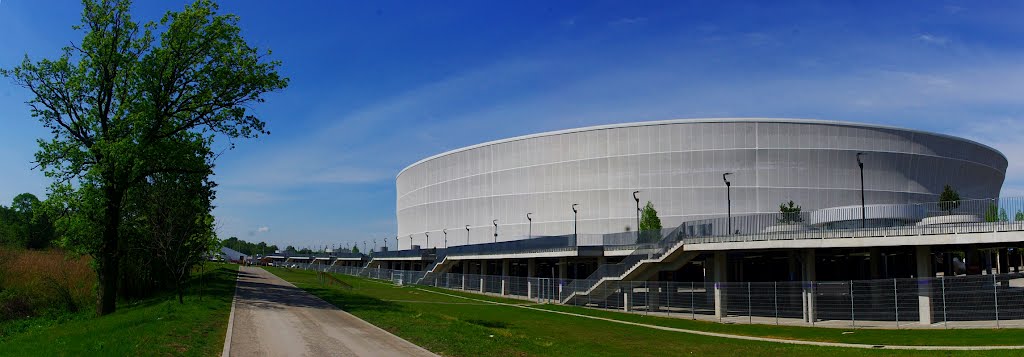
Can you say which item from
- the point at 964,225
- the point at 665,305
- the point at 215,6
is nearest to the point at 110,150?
the point at 215,6

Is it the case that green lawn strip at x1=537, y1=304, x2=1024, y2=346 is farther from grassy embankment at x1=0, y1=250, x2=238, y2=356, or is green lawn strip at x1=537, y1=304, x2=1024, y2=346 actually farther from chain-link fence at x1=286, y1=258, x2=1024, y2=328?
grassy embankment at x1=0, y1=250, x2=238, y2=356

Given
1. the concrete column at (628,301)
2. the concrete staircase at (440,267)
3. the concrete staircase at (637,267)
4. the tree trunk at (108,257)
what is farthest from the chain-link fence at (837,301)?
the concrete staircase at (440,267)

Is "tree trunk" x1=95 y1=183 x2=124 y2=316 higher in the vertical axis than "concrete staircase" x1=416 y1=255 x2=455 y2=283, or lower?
higher

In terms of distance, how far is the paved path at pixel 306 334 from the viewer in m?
17.8

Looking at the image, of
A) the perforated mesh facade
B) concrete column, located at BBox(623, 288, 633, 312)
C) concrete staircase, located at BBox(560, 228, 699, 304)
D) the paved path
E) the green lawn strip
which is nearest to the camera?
the paved path

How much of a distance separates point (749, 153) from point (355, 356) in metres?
83.2

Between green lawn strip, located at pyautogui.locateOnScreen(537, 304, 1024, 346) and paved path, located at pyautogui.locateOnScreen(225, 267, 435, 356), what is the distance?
52.0ft

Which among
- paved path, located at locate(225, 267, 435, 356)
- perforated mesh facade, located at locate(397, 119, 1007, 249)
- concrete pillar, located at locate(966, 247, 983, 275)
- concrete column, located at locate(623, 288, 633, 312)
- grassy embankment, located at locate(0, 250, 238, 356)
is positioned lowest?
concrete column, located at locate(623, 288, 633, 312)

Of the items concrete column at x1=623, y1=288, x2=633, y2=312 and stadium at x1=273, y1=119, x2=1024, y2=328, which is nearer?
stadium at x1=273, y1=119, x2=1024, y2=328

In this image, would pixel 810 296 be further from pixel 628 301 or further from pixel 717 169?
pixel 717 169

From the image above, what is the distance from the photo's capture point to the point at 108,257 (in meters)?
32.5

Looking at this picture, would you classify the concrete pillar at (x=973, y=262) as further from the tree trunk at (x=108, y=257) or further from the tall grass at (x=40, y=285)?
the tall grass at (x=40, y=285)

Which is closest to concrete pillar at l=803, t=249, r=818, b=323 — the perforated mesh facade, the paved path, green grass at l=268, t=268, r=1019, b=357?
green grass at l=268, t=268, r=1019, b=357

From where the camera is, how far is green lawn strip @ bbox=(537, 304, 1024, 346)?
77.6 ft
